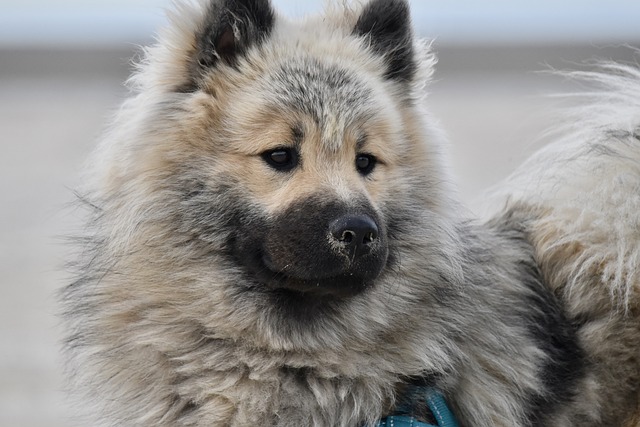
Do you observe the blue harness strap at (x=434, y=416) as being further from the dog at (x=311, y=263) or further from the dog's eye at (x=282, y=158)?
the dog's eye at (x=282, y=158)

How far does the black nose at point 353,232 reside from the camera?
292 cm

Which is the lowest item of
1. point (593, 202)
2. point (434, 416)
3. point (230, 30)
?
point (434, 416)

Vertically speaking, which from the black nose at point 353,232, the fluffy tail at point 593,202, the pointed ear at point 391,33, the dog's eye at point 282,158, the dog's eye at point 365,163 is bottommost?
the fluffy tail at point 593,202

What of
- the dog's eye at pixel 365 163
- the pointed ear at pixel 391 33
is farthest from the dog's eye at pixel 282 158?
the pointed ear at pixel 391 33

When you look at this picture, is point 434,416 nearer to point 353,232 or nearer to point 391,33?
point 353,232

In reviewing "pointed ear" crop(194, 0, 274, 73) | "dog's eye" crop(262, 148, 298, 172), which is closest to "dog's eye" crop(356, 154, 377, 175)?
"dog's eye" crop(262, 148, 298, 172)

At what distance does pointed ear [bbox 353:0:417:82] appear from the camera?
3.54 meters

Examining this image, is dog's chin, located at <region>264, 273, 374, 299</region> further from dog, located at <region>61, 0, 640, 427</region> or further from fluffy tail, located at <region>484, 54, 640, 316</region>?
fluffy tail, located at <region>484, 54, 640, 316</region>

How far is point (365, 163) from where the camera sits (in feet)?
10.7

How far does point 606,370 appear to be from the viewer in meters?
3.38

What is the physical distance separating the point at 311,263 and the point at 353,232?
0.16 meters

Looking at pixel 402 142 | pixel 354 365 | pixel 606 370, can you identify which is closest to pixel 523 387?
pixel 606 370

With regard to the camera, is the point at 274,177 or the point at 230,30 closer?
the point at 274,177

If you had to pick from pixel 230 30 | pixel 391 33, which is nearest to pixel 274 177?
pixel 230 30
